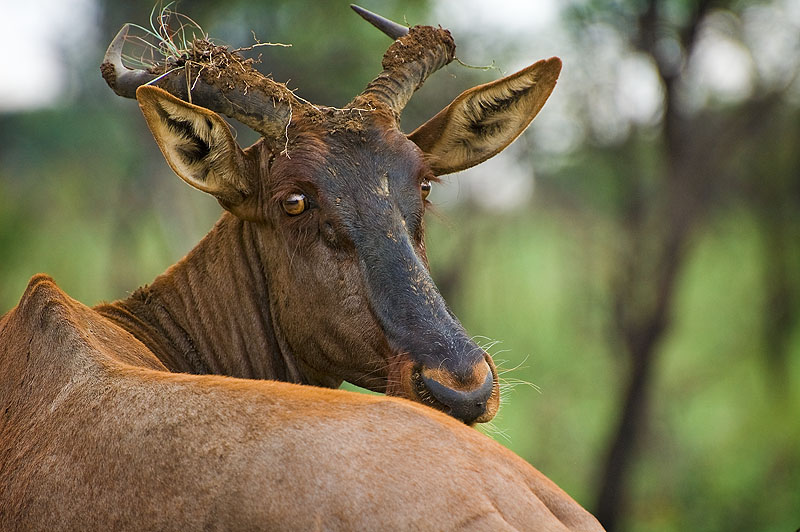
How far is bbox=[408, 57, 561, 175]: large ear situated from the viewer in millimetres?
6379

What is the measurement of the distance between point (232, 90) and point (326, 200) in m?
0.94

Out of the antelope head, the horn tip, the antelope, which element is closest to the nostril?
the antelope

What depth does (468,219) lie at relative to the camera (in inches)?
765

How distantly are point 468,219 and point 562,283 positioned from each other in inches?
167

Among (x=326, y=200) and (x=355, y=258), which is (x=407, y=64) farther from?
(x=355, y=258)

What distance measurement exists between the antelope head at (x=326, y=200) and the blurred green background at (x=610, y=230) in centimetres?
1124

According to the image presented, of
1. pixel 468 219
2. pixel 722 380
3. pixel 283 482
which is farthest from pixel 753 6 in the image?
pixel 283 482

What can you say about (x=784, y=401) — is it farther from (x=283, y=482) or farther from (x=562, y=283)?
(x=283, y=482)

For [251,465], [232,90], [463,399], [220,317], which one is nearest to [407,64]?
[232,90]

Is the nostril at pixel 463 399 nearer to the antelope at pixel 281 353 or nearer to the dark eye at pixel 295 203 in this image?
the antelope at pixel 281 353

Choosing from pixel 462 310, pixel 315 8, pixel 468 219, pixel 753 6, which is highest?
pixel 753 6

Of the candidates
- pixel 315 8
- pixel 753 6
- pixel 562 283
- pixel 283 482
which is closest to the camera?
pixel 283 482

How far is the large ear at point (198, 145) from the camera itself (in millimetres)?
5324

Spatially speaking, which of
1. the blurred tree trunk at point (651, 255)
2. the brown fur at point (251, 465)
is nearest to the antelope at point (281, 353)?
the brown fur at point (251, 465)
